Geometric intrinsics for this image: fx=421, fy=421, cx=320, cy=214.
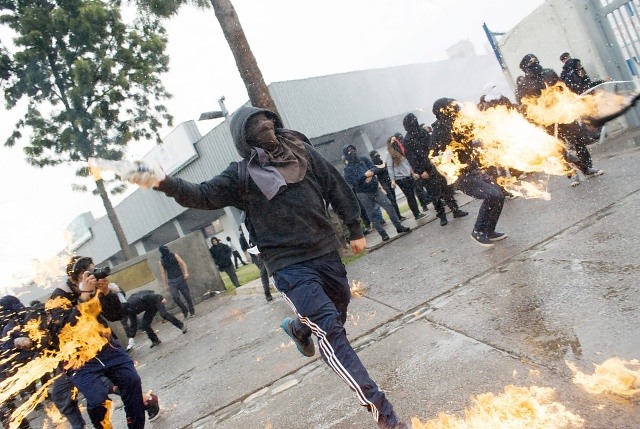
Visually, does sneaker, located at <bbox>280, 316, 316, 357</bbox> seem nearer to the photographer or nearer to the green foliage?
the photographer

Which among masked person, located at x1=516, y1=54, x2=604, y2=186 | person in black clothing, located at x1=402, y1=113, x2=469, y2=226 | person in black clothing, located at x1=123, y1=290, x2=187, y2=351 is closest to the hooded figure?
masked person, located at x1=516, y1=54, x2=604, y2=186

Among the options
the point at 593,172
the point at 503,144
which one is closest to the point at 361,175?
the point at 503,144

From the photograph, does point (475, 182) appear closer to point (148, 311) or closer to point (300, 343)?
point (300, 343)

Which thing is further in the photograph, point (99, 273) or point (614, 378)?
point (99, 273)

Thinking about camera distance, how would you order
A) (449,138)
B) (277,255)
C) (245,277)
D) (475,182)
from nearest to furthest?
(277,255) → (475,182) → (449,138) → (245,277)

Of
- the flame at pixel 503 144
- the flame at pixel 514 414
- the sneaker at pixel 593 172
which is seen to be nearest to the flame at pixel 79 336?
the flame at pixel 514 414

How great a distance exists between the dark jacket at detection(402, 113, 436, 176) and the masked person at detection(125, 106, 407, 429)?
4658mm

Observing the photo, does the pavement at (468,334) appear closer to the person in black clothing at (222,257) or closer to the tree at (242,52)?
the tree at (242,52)

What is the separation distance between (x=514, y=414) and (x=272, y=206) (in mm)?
1765

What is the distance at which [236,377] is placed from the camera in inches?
175

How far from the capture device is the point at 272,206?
2.71 metres

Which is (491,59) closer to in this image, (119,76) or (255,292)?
(119,76)

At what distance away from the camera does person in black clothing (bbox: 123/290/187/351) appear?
6470 mm

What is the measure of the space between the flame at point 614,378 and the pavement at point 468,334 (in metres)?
0.03
